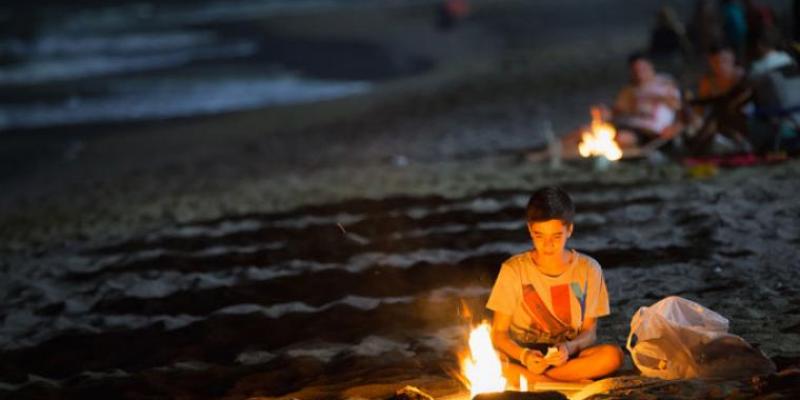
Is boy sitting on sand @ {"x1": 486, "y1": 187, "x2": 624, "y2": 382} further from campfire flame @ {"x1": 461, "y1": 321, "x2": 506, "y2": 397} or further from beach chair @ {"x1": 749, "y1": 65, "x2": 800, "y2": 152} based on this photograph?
beach chair @ {"x1": 749, "y1": 65, "x2": 800, "y2": 152}

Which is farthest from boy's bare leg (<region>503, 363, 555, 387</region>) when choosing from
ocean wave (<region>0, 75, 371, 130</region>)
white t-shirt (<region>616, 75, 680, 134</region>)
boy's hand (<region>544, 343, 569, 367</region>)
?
ocean wave (<region>0, 75, 371, 130</region>)

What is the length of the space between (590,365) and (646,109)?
601 cm

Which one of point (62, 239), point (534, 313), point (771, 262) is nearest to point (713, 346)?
point (534, 313)

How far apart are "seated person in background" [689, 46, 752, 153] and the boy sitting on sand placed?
5.21m

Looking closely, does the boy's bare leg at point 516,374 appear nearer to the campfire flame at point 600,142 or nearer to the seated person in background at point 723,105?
the campfire flame at point 600,142

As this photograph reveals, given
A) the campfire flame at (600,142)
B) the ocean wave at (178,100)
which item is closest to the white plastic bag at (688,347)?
the campfire flame at (600,142)

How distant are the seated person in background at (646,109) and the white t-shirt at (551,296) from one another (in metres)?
5.59

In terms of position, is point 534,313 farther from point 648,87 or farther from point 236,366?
point 648,87

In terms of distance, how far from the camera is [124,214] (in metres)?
9.93

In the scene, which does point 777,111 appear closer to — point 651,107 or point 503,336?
point 651,107

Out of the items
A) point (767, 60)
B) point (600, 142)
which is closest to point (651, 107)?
point (600, 142)

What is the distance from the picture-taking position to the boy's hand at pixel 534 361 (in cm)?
409

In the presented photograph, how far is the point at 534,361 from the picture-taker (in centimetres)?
409

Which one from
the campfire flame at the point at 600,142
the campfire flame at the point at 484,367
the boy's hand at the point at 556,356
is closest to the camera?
the campfire flame at the point at 484,367
